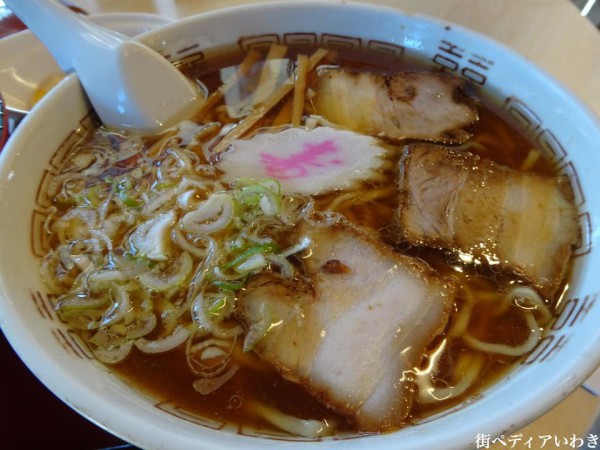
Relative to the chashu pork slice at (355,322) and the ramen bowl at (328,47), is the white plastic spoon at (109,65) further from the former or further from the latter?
the chashu pork slice at (355,322)

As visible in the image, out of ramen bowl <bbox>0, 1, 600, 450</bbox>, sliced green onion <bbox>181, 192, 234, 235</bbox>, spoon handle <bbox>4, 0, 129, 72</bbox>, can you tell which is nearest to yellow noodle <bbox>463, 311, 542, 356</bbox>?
ramen bowl <bbox>0, 1, 600, 450</bbox>

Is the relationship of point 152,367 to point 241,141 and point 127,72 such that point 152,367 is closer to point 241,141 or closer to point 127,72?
point 241,141

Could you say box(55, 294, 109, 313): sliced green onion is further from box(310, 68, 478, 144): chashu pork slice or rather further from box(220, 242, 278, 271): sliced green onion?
box(310, 68, 478, 144): chashu pork slice

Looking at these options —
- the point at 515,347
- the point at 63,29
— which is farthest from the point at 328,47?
the point at 515,347

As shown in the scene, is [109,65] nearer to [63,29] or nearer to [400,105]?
[63,29]

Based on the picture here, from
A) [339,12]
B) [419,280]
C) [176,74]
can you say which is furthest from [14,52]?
[419,280]
